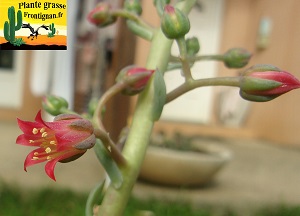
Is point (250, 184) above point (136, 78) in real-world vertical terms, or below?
below

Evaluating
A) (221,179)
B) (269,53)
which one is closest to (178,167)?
(221,179)

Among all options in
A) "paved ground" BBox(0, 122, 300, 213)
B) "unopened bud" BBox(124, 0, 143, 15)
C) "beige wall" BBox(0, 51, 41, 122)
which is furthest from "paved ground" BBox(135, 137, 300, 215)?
"beige wall" BBox(0, 51, 41, 122)

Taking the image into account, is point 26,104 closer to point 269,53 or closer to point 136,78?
point 269,53

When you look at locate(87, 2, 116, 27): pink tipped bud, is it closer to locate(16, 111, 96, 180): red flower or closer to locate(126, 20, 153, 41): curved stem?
locate(126, 20, 153, 41): curved stem

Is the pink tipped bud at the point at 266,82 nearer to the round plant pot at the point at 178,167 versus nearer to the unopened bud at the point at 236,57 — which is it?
the unopened bud at the point at 236,57

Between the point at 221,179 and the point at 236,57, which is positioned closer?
the point at 236,57

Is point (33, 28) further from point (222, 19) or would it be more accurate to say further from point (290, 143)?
point (222, 19)

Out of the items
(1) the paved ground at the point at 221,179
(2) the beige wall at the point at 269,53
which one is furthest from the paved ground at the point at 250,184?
(2) the beige wall at the point at 269,53
